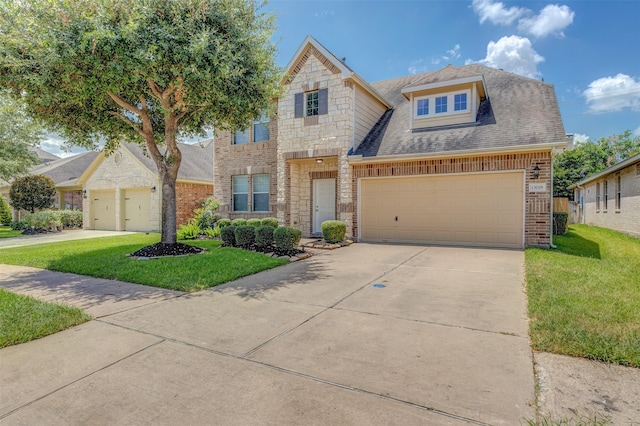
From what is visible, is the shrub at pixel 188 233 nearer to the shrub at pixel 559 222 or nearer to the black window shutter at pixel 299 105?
the black window shutter at pixel 299 105

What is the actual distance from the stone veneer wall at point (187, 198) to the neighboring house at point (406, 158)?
355 centimetres

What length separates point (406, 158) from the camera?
11.6 m

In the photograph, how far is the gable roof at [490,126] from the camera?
10359 millimetres

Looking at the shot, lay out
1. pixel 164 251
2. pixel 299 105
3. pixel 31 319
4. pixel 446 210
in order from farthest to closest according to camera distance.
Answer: pixel 299 105, pixel 446 210, pixel 164 251, pixel 31 319

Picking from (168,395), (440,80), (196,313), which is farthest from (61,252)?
(440,80)

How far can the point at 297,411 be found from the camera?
8.04 ft

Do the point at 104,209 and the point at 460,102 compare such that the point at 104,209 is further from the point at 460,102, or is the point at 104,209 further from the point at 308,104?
the point at 460,102

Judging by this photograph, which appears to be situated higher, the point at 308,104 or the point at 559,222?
the point at 308,104

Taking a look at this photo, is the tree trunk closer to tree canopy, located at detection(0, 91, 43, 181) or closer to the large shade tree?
the large shade tree

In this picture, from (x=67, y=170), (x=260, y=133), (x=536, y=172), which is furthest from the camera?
(x=67, y=170)

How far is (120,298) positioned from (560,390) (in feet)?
18.9

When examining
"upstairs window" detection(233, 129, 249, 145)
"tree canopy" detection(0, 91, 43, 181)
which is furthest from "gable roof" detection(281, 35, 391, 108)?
"tree canopy" detection(0, 91, 43, 181)

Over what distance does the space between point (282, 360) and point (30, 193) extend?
2413 centimetres

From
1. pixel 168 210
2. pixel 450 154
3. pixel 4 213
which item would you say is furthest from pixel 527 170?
pixel 4 213
